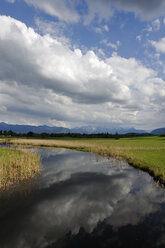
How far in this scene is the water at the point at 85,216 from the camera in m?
7.25

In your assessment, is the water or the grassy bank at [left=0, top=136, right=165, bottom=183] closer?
the water

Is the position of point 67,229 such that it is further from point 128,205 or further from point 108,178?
point 108,178

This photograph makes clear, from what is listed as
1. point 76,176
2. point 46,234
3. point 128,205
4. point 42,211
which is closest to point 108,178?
point 76,176

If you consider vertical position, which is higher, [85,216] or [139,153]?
[139,153]

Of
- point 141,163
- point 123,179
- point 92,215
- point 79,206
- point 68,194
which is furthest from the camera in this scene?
point 141,163

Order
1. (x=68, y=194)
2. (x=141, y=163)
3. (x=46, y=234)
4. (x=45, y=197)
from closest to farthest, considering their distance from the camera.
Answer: (x=46, y=234)
(x=45, y=197)
(x=68, y=194)
(x=141, y=163)

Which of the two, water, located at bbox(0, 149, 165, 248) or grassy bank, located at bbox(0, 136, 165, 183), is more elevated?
grassy bank, located at bbox(0, 136, 165, 183)

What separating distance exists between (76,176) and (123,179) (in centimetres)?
632

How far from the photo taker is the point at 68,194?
12727mm

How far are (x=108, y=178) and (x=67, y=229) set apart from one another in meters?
10.6

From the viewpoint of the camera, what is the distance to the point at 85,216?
9375 millimetres

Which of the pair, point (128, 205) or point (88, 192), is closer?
point (128, 205)

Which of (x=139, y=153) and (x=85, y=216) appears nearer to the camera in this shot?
(x=85, y=216)

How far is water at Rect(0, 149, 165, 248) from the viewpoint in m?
7.25
